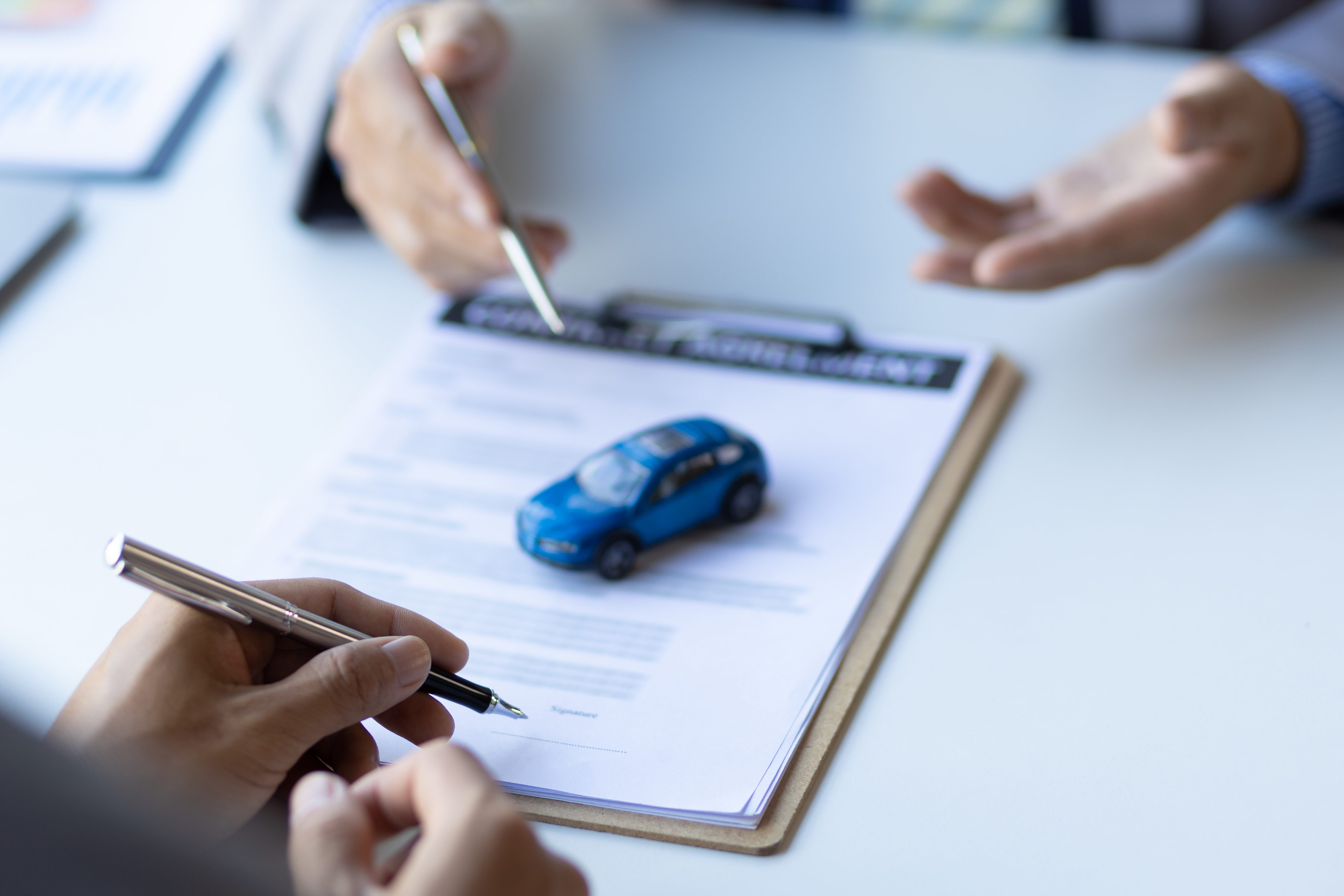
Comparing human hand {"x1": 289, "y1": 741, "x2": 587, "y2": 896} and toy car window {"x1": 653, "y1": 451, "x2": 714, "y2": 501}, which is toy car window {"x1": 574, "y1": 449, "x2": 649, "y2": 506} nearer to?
toy car window {"x1": 653, "y1": 451, "x2": 714, "y2": 501}

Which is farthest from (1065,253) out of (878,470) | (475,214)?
(475,214)

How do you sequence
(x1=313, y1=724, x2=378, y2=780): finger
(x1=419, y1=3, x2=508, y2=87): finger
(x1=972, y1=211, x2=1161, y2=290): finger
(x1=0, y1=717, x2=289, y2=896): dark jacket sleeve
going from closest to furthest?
(x1=0, y1=717, x2=289, y2=896): dark jacket sleeve → (x1=313, y1=724, x2=378, y2=780): finger → (x1=972, y1=211, x2=1161, y2=290): finger → (x1=419, y1=3, x2=508, y2=87): finger

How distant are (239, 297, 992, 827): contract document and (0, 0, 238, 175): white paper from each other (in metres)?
0.46

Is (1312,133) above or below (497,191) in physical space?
below

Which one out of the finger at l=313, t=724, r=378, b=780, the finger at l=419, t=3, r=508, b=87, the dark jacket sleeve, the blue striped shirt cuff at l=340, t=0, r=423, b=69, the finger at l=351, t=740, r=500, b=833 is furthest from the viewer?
the blue striped shirt cuff at l=340, t=0, r=423, b=69

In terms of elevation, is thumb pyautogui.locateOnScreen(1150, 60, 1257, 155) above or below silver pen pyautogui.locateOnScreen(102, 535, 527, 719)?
below

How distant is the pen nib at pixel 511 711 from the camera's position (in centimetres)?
60

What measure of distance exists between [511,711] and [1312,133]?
30.7 inches

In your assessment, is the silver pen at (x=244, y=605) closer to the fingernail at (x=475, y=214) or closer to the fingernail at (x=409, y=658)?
the fingernail at (x=409, y=658)

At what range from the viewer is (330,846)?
0.45 metres

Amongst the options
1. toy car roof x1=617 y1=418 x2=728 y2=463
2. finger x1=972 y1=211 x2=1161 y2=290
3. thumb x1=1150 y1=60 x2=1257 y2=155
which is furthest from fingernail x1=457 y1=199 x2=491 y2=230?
thumb x1=1150 y1=60 x2=1257 y2=155

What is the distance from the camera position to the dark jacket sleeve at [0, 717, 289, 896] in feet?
1.17

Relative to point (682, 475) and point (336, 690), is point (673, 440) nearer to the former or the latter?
point (682, 475)

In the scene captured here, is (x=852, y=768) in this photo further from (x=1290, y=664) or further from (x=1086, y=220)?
(x=1086, y=220)
